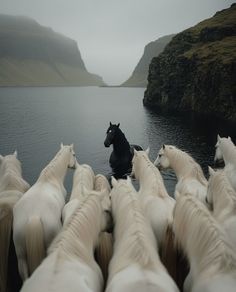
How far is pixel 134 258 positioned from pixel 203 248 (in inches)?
42.3

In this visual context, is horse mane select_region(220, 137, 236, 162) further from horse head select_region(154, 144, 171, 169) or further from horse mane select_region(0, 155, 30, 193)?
horse mane select_region(0, 155, 30, 193)

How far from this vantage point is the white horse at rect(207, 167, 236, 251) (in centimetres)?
590

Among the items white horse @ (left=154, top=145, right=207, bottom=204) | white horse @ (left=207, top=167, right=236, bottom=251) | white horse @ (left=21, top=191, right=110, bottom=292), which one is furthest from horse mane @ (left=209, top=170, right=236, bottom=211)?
white horse @ (left=21, top=191, right=110, bottom=292)

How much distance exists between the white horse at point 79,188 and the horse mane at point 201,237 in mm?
2210

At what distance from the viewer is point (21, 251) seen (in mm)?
6727

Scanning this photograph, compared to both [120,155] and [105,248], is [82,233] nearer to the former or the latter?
[105,248]

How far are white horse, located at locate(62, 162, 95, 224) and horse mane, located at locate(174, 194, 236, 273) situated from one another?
2.21 meters

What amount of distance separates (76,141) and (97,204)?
2635cm

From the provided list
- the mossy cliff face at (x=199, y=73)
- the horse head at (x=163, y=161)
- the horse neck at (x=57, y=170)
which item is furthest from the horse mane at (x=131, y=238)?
the mossy cliff face at (x=199, y=73)

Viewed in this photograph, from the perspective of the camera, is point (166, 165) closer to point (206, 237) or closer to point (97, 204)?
point (97, 204)

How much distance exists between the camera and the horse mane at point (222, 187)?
20.9 feet

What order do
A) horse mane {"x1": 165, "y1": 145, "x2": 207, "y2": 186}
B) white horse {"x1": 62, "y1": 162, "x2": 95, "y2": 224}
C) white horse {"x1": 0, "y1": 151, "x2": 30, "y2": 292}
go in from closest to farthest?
white horse {"x1": 0, "y1": 151, "x2": 30, "y2": 292} → white horse {"x1": 62, "y1": 162, "x2": 95, "y2": 224} → horse mane {"x1": 165, "y1": 145, "x2": 207, "y2": 186}

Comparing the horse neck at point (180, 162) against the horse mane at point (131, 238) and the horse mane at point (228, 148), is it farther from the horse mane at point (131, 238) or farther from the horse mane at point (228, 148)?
the horse mane at point (131, 238)

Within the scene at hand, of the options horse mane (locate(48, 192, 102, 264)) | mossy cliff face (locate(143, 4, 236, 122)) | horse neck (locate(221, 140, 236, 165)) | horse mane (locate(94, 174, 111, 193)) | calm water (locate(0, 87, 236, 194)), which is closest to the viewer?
horse mane (locate(48, 192, 102, 264))
